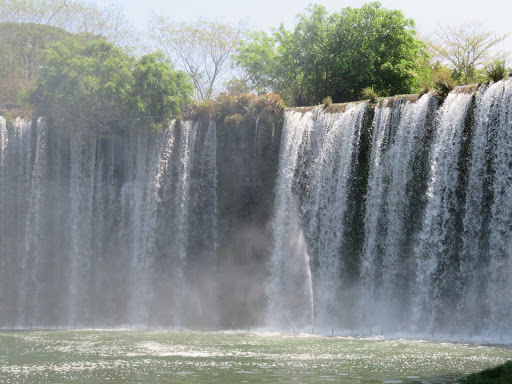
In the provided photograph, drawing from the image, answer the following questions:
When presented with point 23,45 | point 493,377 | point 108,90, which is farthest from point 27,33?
point 493,377

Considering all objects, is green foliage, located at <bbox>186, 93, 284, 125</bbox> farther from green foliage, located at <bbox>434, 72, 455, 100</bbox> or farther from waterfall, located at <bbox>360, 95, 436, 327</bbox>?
green foliage, located at <bbox>434, 72, 455, 100</bbox>

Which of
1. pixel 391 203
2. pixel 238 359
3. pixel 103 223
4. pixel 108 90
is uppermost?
pixel 108 90

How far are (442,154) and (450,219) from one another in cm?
227

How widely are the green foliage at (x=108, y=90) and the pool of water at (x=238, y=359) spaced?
1174 centimetres

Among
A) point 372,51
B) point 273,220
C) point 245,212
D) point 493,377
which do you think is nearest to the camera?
point 493,377

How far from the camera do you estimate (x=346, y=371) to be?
15266 mm

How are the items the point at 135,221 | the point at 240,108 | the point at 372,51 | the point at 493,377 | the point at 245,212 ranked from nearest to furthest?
the point at 493,377, the point at 245,212, the point at 240,108, the point at 135,221, the point at 372,51

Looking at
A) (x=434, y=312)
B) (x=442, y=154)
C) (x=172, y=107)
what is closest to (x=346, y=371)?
(x=434, y=312)

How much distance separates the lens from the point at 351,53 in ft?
118

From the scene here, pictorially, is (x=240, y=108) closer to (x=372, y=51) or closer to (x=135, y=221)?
(x=135, y=221)

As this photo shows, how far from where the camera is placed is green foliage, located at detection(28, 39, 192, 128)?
31500mm

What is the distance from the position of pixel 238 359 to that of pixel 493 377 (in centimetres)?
657

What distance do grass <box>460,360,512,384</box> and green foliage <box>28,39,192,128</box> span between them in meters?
21.0

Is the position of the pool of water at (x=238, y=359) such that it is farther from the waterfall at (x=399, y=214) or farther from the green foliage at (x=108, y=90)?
the green foliage at (x=108, y=90)
